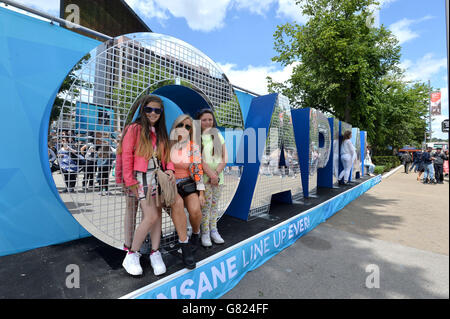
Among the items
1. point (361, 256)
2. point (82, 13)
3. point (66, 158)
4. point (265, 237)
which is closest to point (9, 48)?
point (66, 158)

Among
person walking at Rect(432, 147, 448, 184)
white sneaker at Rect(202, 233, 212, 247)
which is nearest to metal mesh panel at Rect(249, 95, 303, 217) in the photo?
white sneaker at Rect(202, 233, 212, 247)

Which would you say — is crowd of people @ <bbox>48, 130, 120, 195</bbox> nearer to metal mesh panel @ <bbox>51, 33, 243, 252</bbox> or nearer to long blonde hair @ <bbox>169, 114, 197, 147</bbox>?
metal mesh panel @ <bbox>51, 33, 243, 252</bbox>

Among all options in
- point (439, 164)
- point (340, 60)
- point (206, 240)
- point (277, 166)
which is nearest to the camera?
point (206, 240)

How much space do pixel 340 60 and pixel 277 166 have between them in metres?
10.2

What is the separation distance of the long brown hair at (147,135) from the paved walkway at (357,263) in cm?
161

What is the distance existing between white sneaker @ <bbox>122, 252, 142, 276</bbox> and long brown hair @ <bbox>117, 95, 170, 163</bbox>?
0.94 meters

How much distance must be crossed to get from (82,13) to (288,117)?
1193 cm

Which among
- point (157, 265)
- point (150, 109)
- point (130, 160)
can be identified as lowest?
point (157, 265)

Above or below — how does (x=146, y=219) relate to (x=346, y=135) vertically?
below

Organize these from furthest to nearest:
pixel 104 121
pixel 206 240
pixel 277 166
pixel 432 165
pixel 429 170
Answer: pixel 432 165, pixel 429 170, pixel 277 166, pixel 206 240, pixel 104 121

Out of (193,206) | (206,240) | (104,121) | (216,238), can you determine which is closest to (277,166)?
(216,238)

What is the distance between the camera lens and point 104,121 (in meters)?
2.01

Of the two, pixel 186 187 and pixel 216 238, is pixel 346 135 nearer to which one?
pixel 216 238

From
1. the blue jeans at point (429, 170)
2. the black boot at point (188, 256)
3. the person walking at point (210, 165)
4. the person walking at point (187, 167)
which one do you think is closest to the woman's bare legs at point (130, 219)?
the person walking at point (187, 167)
